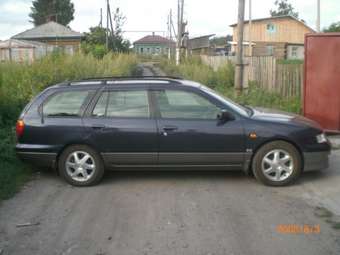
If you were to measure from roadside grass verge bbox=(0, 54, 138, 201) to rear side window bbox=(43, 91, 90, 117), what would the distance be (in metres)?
1.10

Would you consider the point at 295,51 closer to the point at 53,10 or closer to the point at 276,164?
the point at 53,10

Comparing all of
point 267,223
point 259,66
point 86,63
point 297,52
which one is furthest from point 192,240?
point 297,52

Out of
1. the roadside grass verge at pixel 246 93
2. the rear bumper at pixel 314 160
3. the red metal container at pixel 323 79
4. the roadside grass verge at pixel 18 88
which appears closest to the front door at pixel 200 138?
the rear bumper at pixel 314 160

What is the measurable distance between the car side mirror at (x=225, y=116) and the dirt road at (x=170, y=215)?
0.94 m

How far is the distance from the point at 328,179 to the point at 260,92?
810 cm

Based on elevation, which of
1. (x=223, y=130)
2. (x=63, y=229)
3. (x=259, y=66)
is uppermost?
(x=259, y=66)

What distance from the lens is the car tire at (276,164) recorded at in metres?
6.50

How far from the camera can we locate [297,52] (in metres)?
62.0

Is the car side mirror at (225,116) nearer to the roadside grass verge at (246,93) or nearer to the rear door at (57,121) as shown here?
the rear door at (57,121)

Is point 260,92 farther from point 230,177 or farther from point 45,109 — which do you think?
point 45,109

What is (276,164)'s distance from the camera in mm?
6508

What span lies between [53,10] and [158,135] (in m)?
91.9

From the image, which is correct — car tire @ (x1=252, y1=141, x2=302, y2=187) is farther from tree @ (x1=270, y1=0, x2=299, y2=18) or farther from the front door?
tree @ (x1=270, y1=0, x2=299, y2=18)

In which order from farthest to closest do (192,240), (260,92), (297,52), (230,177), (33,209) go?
(297,52) < (260,92) < (230,177) < (33,209) < (192,240)
